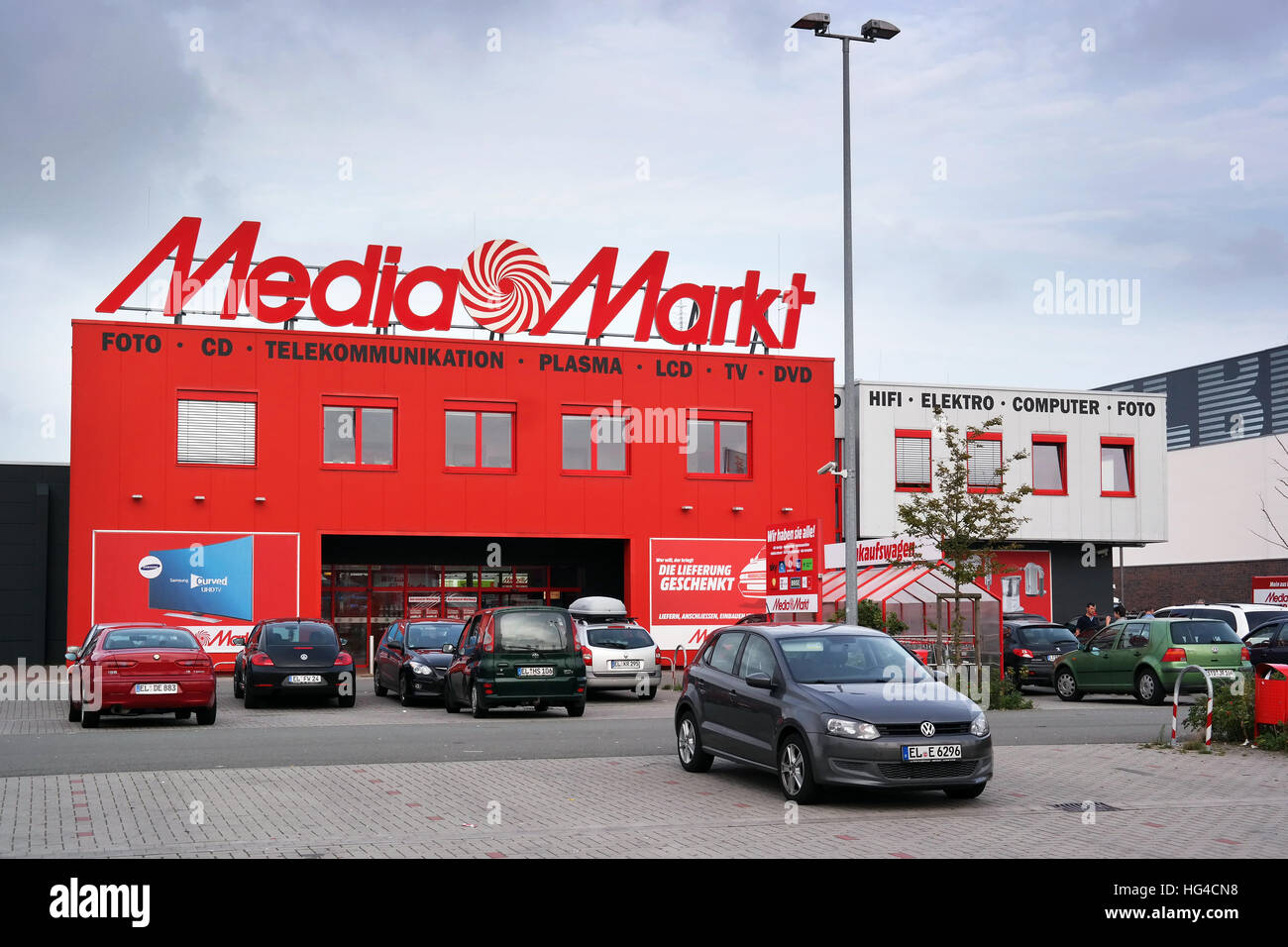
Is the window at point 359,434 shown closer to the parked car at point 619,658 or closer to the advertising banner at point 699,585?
the advertising banner at point 699,585

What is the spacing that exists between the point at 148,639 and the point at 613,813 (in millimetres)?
10418

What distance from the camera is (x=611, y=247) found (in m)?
35.3

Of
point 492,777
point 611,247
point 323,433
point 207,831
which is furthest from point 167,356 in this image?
point 207,831

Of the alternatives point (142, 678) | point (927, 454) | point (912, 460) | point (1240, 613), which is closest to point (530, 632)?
point (142, 678)

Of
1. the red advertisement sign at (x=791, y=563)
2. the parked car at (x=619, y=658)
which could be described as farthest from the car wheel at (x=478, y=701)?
the red advertisement sign at (x=791, y=563)

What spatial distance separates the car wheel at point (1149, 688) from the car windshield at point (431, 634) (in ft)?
38.8

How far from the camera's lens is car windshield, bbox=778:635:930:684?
1237 centimetres

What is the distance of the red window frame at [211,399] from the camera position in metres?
32.5

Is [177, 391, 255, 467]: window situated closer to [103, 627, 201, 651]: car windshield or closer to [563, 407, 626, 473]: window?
[563, 407, 626, 473]: window

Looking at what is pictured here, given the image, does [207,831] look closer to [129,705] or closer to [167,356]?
[129,705]

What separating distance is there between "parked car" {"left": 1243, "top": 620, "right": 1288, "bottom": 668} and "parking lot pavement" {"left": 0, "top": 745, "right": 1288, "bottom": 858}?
1175 cm

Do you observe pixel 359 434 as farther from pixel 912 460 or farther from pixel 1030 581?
pixel 1030 581

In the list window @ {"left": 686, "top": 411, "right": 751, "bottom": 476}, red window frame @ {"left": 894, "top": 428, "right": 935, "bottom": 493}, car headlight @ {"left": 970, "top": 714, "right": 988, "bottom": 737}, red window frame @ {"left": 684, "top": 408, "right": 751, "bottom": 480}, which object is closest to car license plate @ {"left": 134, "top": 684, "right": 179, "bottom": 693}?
car headlight @ {"left": 970, "top": 714, "right": 988, "bottom": 737}
